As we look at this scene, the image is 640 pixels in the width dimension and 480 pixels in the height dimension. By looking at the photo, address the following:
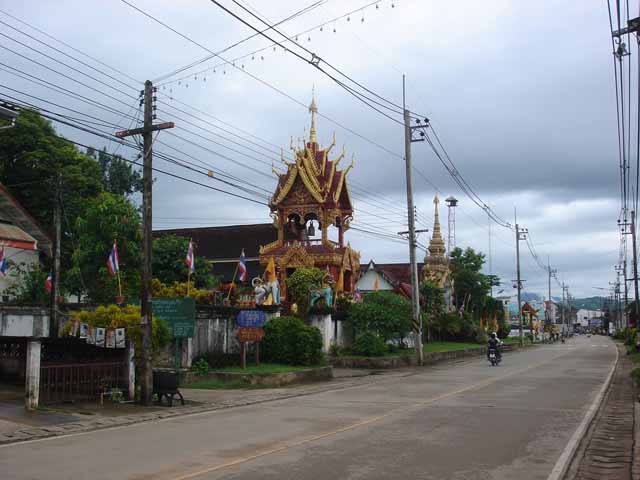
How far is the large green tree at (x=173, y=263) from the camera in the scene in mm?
34188

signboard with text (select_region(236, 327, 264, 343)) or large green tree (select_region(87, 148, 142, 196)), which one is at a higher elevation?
large green tree (select_region(87, 148, 142, 196))

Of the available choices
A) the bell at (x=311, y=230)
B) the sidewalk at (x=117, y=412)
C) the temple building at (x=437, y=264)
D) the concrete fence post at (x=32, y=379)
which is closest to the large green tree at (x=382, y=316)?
the bell at (x=311, y=230)

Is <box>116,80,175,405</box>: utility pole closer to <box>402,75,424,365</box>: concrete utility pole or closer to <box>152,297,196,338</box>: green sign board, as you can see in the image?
<box>152,297,196,338</box>: green sign board

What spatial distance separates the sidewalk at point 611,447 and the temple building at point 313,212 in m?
23.0

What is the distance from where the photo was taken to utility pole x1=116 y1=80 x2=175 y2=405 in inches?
678

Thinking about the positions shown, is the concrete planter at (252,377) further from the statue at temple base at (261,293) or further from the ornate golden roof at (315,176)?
the ornate golden roof at (315,176)

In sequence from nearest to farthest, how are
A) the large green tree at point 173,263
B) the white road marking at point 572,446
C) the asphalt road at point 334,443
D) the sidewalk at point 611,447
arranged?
the asphalt road at point 334,443
the white road marking at point 572,446
the sidewalk at point 611,447
the large green tree at point 173,263

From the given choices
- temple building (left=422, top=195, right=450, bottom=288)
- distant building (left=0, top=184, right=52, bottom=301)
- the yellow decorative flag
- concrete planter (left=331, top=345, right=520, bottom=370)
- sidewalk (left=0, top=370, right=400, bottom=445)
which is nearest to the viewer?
sidewalk (left=0, top=370, right=400, bottom=445)

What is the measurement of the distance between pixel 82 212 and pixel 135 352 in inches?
1024

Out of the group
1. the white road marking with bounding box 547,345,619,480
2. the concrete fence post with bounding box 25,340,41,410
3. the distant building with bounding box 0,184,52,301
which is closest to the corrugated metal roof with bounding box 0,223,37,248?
the distant building with bounding box 0,184,52,301

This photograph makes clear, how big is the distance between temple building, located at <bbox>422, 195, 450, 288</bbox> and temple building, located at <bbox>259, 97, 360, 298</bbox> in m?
19.3

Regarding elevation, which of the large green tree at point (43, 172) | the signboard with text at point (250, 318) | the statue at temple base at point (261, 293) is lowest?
the signboard with text at point (250, 318)

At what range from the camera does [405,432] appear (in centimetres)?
1243

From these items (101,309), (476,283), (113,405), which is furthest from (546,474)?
(476,283)
